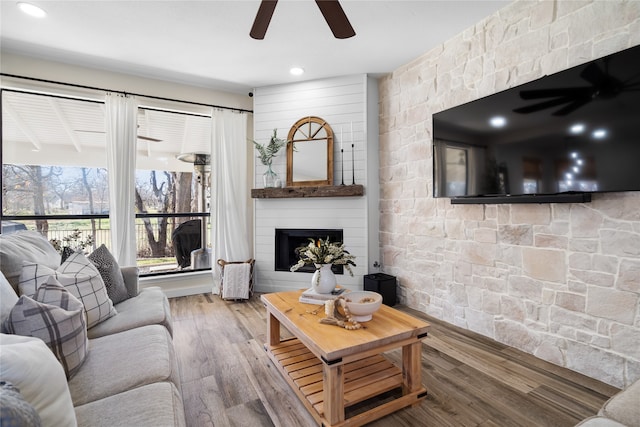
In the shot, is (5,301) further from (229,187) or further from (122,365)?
(229,187)

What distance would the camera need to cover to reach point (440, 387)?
1.92 meters

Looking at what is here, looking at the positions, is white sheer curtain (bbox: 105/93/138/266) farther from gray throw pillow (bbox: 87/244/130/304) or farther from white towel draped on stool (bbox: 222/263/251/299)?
gray throw pillow (bbox: 87/244/130/304)

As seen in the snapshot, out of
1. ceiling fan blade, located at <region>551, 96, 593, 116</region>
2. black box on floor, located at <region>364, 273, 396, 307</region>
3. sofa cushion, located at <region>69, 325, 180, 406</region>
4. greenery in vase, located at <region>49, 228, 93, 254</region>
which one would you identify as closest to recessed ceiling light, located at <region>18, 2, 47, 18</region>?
greenery in vase, located at <region>49, 228, 93, 254</region>

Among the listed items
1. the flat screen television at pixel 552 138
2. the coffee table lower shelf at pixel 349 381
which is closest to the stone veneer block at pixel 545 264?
the flat screen television at pixel 552 138

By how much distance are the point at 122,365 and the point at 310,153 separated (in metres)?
2.99

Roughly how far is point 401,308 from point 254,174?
2.48 meters

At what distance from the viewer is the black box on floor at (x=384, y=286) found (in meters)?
3.37

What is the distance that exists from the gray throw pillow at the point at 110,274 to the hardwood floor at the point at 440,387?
65 cm

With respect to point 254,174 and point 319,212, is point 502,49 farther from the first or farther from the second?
point 254,174

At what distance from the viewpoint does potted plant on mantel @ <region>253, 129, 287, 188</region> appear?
390 cm

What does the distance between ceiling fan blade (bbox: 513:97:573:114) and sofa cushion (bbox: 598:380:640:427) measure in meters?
1.67

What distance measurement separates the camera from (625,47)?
5.99 ft

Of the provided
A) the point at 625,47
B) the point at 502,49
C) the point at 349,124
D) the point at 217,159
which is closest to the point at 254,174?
the point at 217,159

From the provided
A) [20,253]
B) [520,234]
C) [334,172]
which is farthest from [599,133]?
[20,253]
